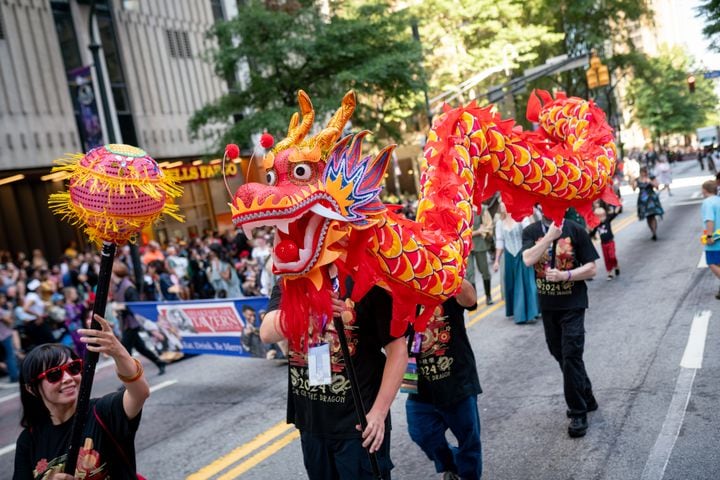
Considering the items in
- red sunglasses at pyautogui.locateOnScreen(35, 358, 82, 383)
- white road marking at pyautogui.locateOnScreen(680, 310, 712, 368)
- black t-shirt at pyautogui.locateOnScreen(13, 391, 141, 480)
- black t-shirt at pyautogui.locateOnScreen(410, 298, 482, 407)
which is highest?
red sunglasses at pyautogui.locateOnScreen(35, 358, 82, 383)

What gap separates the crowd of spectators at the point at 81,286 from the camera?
1093cm

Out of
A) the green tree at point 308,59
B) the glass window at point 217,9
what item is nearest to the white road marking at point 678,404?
the green tree at point 308,59

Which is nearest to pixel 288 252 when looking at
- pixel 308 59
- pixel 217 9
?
pixel 308 59

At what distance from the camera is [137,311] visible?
9.58 meters

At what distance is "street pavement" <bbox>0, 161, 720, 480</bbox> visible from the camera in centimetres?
476

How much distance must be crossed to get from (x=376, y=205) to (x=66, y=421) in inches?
65.5

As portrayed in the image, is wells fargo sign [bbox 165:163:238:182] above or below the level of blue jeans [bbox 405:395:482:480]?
above

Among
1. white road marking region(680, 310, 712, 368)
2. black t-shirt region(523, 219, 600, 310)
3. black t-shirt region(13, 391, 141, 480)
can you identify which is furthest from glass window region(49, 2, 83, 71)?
black t-shirt region(13, 391, 141, 480)

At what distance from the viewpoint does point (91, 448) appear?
286 centimetres

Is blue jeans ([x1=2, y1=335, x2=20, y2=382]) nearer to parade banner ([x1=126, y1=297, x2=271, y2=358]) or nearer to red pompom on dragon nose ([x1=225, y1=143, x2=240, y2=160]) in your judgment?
parade banner ([x1=126, y1=297, x2=271, y2=358])

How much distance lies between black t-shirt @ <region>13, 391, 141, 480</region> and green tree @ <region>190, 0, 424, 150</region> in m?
15.2

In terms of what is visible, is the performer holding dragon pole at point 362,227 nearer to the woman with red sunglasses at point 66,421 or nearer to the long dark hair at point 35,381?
the woman with red sunglasses at point 66,421

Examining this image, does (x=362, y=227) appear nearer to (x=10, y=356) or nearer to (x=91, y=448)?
(x=91, y=448)

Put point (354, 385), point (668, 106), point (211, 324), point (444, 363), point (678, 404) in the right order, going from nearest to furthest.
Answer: point (354, 385)
point (444, 363)
point (678, 404)
point (211, 324)
point (668, 106)
